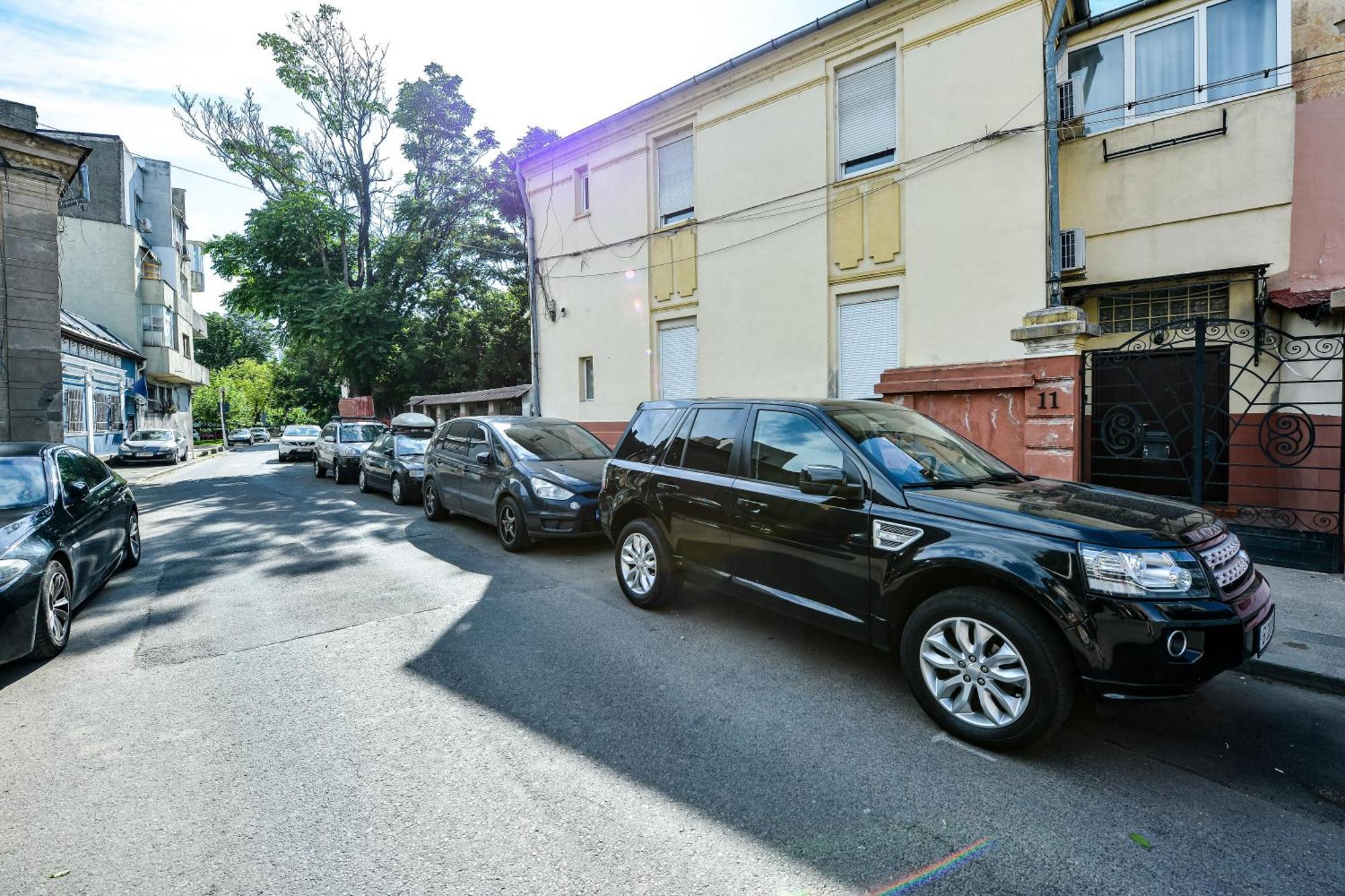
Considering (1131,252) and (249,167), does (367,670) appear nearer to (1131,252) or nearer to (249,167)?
(1131,252)

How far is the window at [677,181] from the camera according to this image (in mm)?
12875

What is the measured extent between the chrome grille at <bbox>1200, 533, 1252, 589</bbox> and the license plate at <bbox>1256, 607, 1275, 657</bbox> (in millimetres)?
228

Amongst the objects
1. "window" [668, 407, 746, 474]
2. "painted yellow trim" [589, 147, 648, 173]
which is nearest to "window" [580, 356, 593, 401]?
"painted yellow trim" [589, 147, 648, 173]

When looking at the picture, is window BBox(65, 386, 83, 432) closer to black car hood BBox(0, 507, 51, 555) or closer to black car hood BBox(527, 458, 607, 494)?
black car hood BBox(0, 507, 51, 555)

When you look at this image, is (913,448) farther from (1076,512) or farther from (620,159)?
(620,159)

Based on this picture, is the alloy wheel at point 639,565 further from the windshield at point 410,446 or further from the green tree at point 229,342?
the green tree at point 229,342

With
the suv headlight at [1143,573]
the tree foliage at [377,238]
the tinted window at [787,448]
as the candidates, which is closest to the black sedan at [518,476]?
the tinted window at [787,448]

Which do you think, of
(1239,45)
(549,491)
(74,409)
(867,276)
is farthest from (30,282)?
(1239,45)

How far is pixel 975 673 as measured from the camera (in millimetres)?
3238

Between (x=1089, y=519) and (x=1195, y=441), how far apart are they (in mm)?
4426

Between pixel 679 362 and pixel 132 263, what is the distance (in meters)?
33.4

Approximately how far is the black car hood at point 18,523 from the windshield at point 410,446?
7.27 metres

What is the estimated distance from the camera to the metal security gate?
673cm

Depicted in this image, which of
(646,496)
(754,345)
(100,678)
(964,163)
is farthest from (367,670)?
(964,163)
